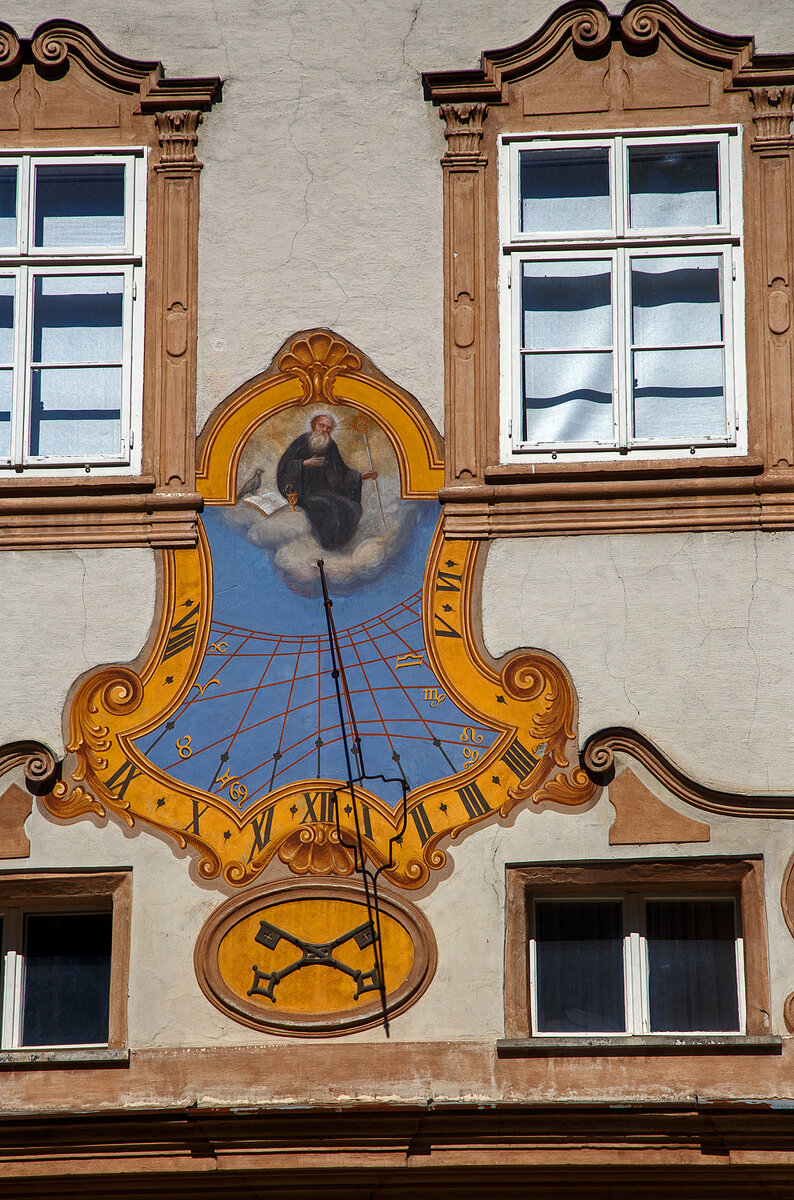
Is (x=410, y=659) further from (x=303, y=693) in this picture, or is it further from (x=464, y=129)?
(x=464, y=129)

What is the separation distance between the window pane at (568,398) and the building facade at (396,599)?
0.02 meters

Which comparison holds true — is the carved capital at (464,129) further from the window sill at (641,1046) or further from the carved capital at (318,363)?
the window sill at (641,1046)

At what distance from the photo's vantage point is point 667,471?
26.7 feet

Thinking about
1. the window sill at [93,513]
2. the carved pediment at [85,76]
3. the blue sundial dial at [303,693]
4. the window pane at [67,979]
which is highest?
the carved pediment at [85,76]

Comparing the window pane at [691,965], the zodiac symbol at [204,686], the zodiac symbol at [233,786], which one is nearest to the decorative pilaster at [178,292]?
the zodiac symbol at [204,686]

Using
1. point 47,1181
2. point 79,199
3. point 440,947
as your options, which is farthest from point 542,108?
point 47,1181

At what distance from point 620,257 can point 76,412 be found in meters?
2.31

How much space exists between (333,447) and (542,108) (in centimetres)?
167

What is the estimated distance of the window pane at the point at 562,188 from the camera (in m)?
8.62

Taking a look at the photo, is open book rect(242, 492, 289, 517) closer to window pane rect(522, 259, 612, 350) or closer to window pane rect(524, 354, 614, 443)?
window pane rect(524, 354, 614, 443)

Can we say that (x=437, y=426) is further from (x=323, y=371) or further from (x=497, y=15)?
(x=497, y=15)

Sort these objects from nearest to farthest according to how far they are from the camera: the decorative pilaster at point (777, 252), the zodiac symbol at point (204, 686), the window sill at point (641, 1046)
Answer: the window sill at point (641, 1046), the zodiac symbol at point (204, 686), the decorative pilaster at point (777, 252)

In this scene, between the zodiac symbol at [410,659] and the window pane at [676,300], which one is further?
the window pane at [676,300]

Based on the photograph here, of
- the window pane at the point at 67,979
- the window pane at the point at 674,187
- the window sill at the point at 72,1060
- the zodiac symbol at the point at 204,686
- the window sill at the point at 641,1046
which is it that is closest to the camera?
the window sill at the point at 641,1046
